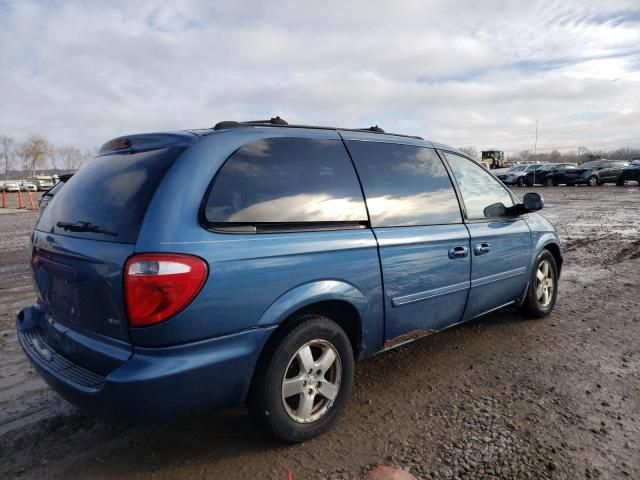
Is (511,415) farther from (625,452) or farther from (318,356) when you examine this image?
(318,356)

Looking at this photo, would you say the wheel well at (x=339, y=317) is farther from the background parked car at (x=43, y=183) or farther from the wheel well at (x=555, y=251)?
the background parked car at (x=43, y=183)

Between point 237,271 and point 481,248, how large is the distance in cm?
221

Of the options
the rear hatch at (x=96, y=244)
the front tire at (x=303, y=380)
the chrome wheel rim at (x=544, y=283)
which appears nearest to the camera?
the rear hatch at (x=96, y=244)

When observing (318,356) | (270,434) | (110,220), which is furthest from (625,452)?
(110,220)

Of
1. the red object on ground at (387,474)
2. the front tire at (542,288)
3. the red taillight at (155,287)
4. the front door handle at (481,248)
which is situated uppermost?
the red taillight at (155,287)

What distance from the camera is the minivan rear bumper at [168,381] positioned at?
203 cm

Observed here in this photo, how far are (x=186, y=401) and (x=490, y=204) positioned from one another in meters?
3.02

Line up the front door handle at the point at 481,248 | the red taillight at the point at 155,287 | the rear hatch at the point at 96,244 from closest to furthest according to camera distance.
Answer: the red taillight at the point at 155,287, the rear hatch at the point at 96,244, the front door handle at the point at 481,248

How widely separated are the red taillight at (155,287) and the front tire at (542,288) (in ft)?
11.7

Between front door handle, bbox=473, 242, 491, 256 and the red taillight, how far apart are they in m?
2.34

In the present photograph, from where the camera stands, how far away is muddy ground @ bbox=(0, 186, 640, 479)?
2.38 m

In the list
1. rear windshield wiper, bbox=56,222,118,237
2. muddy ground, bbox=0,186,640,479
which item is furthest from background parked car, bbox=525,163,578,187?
rear windshield wiper, bbox=56,222,118,237

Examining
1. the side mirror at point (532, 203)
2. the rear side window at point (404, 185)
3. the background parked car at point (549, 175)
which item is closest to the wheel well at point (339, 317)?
the rear side window at point (404, 185)

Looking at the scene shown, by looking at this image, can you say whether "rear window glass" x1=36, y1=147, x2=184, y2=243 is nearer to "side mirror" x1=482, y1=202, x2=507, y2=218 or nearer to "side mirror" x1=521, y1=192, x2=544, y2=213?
"side mirror" x1=482, y1=202, x2=507, y2=218
